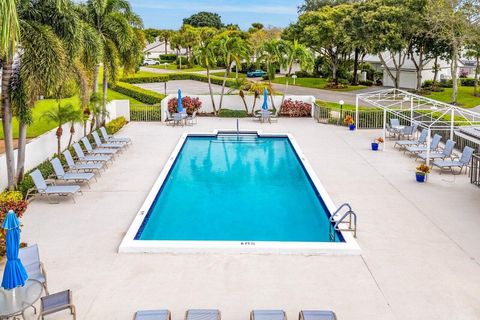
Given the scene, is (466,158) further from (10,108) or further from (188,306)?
(10,108)

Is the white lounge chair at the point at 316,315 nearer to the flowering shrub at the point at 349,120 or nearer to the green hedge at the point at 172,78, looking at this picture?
the flowering shrub at the point at 349,120

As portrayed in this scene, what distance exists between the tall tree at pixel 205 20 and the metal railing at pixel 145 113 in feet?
343

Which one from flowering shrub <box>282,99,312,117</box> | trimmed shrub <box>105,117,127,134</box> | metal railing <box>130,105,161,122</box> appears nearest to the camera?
trimmed shrub <box>105,117,127,134</box>

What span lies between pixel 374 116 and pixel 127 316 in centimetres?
2107

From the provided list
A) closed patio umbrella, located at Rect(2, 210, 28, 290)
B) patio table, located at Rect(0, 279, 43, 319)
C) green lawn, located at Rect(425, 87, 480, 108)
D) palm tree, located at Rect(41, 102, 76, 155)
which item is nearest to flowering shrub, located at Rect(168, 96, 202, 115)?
palm tree, located at Rect(41, 102, 76, 155)

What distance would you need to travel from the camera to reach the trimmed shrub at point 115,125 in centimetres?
2463

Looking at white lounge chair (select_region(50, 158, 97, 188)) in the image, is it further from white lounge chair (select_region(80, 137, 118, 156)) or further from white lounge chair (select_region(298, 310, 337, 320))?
white lounge chair (select_region(298, 310, 337, 320))

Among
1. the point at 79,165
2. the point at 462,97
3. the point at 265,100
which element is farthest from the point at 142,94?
the point at 462,97

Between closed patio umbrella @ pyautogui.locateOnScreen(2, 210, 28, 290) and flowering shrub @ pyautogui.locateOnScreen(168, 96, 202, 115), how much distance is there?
2195cm

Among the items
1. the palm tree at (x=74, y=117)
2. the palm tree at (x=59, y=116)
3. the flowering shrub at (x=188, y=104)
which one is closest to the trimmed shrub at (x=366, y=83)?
the flowering shrub at (x=188, y=104)

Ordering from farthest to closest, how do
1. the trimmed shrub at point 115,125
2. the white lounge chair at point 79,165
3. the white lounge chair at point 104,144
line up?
the trimmed shrub at point 115,125 → the white lounge chair at point 104,144 → the white lounge chair at point 79,165

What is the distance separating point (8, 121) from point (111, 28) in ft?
33.9

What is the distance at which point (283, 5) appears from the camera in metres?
138

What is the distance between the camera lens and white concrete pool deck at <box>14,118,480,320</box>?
8758 millimetres
